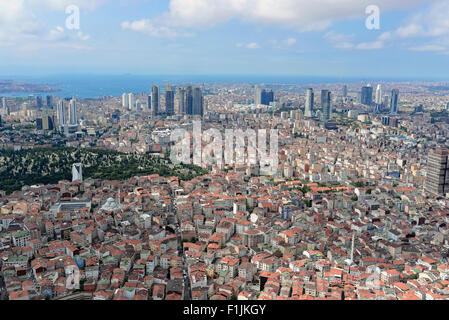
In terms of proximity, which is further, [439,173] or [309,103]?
[309,103]

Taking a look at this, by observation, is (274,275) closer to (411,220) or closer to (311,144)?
(411,220)

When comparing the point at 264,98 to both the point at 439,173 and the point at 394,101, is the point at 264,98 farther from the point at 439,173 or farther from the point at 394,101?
the point at 439,173

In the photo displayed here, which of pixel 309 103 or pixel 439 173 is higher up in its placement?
pixel 309 103

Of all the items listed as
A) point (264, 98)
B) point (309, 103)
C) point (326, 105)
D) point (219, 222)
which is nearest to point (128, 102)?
point (264, 98)

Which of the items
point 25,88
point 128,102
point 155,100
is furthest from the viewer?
point 128,102

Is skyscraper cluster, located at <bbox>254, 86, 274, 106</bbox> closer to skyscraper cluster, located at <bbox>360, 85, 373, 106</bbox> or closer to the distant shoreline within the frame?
skyscraper cluster, located at <bbox>360, 85, 373, 106</bbox>

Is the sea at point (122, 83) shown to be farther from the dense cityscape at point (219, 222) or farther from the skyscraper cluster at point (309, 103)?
the dense cityscape at point (219, 222)

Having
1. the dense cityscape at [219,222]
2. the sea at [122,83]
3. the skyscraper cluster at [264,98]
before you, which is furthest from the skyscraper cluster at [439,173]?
the skyscraper cluster at [264,98]

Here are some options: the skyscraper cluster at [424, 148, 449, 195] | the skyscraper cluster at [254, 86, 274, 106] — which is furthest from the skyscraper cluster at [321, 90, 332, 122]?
the skyscraper cluster at [424, 148, 449, 195]
